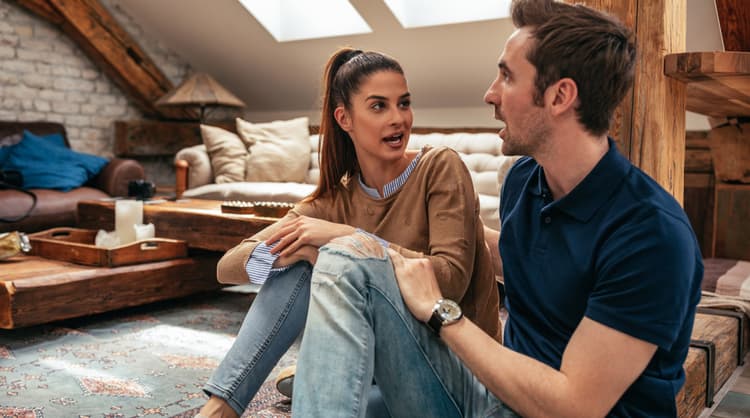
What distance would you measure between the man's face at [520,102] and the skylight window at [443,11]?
11.3 feet

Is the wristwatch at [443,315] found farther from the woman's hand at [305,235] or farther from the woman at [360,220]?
the woman's hand at [305,235]

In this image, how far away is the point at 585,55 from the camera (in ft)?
3.35

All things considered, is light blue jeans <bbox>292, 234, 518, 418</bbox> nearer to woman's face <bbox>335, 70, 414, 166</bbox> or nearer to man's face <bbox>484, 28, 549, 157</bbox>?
man's face <bbox>484, 28, 549, 157</bbox>

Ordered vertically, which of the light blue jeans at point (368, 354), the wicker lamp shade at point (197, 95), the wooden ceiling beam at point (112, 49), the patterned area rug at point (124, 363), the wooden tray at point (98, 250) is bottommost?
the patterned area rug at point (124, 363)

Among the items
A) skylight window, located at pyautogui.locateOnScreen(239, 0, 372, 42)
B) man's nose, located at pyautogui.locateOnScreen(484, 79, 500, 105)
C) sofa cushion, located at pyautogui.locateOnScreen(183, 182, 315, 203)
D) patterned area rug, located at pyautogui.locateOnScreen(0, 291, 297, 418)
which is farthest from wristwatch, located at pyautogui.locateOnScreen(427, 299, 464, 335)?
skylight window, located at pyautogui.locateOnScreen(239, 0, 372, 42)

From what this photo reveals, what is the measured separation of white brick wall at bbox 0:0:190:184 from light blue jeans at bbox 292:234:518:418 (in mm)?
5143

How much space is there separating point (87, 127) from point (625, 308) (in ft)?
18.8

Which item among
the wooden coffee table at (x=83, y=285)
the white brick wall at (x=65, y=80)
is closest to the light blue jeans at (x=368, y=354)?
the wooden coffee table at (x=83, y=285)

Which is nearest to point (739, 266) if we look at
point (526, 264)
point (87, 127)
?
point (526, 264)

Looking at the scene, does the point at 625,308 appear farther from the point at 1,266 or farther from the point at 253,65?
the point at 253,65

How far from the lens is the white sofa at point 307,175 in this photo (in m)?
4.27

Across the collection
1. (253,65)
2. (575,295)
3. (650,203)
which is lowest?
(575,295)

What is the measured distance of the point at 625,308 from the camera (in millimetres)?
915

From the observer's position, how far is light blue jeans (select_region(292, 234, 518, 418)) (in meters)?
1.02
